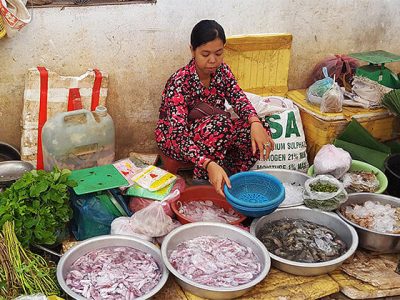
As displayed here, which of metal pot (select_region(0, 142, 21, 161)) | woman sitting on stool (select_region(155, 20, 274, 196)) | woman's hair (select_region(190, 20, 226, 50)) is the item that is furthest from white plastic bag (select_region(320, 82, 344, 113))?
metal pot (select_region(0, 142, 21, 161))

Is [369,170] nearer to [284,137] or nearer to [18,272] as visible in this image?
[284,137]

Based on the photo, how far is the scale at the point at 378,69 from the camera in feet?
16.2

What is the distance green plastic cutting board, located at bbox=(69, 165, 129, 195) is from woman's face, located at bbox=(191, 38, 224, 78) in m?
1.04

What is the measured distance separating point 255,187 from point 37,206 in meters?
1.60

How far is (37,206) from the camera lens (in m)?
3.37

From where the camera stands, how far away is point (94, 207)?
367 cm

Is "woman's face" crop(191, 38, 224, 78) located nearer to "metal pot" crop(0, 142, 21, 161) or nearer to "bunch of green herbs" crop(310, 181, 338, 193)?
"bunch of green herbs" crop(310, 181, 338, 193)

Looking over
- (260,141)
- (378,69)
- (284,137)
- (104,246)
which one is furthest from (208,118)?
(378,69)

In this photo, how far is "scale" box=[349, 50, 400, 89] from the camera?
4938 millimetres

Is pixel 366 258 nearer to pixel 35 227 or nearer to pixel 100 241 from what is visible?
pixel 100 241

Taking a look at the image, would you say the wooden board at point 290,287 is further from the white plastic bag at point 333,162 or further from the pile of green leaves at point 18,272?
the white plastic bag at point 333,162

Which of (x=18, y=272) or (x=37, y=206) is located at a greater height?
(x=37, y=206)

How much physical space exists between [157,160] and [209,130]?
864 mm

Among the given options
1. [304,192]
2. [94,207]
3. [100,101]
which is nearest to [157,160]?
[100,101]
